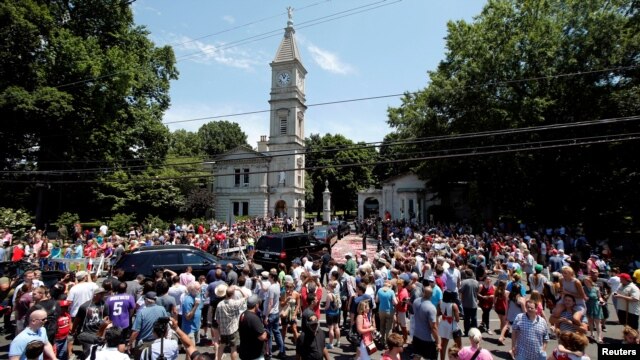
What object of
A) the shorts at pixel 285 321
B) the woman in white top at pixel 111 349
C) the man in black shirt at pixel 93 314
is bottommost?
the shorts at pixel 285 321

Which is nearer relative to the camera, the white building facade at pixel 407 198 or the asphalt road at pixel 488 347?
the asphalt road at pixel 488 347

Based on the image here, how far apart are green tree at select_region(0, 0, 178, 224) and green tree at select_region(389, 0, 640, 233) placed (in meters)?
22.9

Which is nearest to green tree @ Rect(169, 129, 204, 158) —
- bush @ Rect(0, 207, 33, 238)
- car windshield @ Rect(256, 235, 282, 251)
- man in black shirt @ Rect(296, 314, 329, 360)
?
bush @ Rect(0, 207, 33, 238)

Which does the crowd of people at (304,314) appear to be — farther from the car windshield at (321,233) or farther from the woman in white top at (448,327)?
the car windshield at (321,233)

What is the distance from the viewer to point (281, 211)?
155 feet

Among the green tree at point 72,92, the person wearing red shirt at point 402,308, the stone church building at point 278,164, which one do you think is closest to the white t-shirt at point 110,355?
the person wearing red shirt at point 402,308

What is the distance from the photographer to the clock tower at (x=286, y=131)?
46438mm

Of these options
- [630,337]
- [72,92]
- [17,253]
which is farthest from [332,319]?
[72,92]

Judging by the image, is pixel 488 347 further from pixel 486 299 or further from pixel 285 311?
pixel 285 311

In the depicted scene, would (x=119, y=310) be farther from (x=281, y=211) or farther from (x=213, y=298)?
(x=281, y=211)

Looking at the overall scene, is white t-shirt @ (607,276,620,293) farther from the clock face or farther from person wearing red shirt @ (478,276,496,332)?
the clock face

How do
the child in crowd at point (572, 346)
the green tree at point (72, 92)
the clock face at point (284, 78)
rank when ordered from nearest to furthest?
1. the child in crowd at point (572, 346)
2. the green tree at point (72, 92)
3. the clock face at point (284, 78)

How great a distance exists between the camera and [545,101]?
2345 cm

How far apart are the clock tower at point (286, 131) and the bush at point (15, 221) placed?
86.8ft
